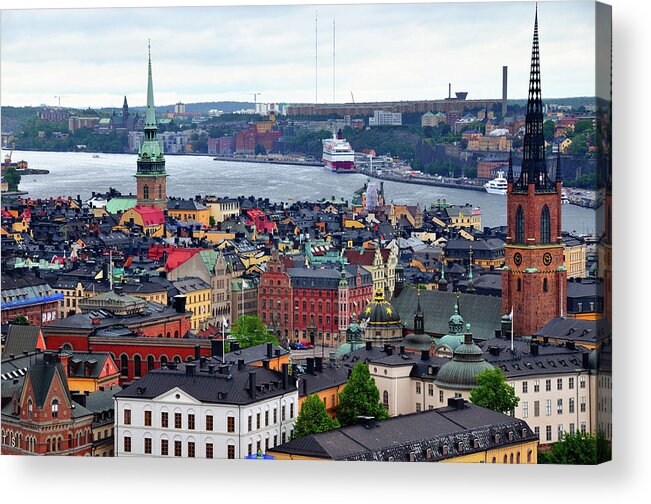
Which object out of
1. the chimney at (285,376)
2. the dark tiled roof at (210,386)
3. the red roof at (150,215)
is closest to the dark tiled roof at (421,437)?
the dark tiled roof at (210,386)

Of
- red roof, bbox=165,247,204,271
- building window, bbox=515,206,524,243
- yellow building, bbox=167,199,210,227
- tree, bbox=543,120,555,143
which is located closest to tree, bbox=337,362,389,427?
building window, bbox=515,206,524,243

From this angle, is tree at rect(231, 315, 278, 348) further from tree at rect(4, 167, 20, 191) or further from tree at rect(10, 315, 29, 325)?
tree at rect(4, 167, 20, 191)

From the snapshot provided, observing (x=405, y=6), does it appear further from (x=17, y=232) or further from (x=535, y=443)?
(x=17, y=232)

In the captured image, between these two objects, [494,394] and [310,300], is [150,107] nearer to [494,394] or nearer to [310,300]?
[310,300]

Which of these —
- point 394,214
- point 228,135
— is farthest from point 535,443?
point 228,135

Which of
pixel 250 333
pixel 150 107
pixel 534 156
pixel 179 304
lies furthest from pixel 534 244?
pixel 150 107

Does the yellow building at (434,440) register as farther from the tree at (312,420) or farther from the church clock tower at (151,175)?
the church clock tower at (151,175)
